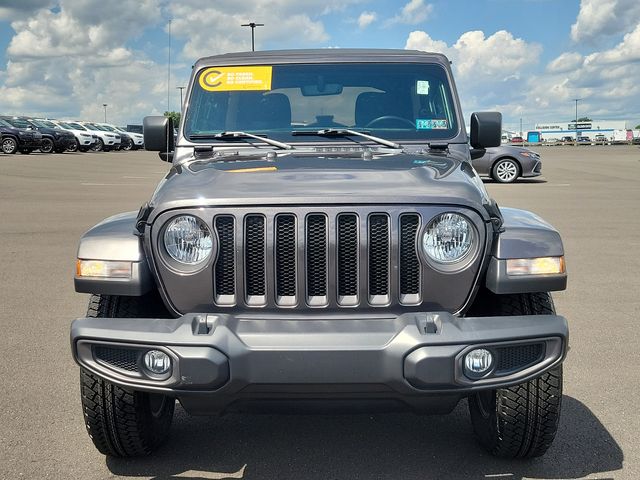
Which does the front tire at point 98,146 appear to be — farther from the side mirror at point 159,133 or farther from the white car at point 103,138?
the side mirror at point 159,133

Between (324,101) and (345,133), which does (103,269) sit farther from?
(324,101)

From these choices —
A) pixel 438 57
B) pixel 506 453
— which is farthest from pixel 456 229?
pixel 438 57

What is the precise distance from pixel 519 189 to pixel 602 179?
4981 mm

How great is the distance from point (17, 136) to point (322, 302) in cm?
3186

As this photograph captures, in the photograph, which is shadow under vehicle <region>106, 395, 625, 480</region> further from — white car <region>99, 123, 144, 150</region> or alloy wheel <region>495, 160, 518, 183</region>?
white car <region>99, 123, 144, 150</region>

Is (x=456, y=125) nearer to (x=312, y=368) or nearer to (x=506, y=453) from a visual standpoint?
(x=506, y=453)

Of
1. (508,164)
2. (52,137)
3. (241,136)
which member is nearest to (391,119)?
(241,136)

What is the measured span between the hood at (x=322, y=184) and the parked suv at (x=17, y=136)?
102 ft

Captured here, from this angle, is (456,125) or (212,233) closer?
(212,233)

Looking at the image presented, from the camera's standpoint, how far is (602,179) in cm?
2130

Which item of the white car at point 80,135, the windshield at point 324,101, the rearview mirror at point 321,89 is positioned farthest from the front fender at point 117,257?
the white car at point 80,135

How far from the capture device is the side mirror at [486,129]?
4.69 m

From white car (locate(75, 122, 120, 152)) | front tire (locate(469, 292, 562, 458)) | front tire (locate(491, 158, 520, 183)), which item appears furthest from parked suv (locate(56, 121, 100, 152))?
front tire (locate(469, 292, 562, 458))

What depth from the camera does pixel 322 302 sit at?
9.88ft
